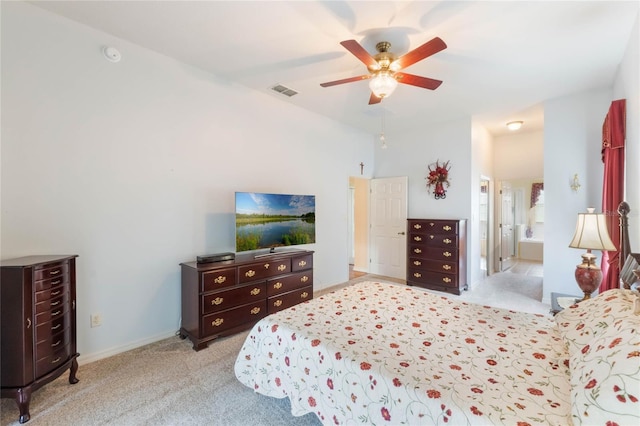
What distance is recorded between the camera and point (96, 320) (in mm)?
2482

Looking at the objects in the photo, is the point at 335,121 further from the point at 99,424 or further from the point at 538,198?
the point at 538,198

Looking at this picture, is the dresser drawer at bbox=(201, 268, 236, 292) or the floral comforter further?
the dresser drawer at bbox=(201, 268, 236, 292)

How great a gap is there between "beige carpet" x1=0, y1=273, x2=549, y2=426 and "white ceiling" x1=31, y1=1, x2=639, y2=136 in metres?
2.86

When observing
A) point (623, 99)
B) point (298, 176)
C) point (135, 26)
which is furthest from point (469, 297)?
point (135, 26)

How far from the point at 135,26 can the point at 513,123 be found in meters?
5.61

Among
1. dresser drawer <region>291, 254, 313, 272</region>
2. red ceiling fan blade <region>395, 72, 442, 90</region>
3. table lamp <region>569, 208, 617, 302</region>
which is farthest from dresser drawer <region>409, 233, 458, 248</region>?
red ceiling fan blade <region>395, 72, 442, 90</region>

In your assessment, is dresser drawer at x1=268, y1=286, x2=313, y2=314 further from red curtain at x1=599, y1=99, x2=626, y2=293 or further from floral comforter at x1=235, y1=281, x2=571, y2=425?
red curtain at x1=599, y1=99, x2=626, y2=293

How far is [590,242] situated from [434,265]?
7.61ft

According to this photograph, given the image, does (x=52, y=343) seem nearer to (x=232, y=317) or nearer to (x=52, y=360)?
(x=52, y=360)

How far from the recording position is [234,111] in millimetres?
3484

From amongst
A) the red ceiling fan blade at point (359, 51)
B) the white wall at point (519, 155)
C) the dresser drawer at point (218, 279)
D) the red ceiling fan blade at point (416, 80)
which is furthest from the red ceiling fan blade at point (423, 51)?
the white wall at point (519, 155)

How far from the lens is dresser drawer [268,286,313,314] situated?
3259 mm

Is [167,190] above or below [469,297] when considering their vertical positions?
above

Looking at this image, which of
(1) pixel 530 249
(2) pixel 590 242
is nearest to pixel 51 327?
(2) pixel 590 242
